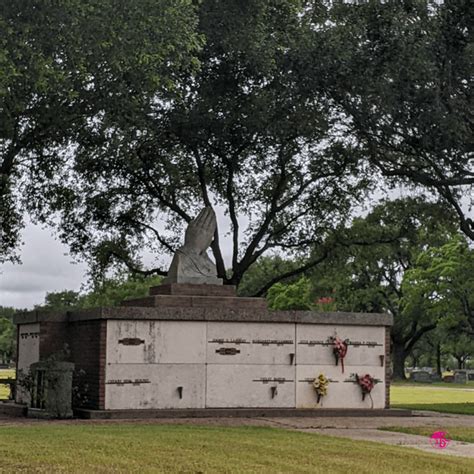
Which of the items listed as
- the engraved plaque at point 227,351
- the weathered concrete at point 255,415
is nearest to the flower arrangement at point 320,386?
the weathered concrete at point 255,415

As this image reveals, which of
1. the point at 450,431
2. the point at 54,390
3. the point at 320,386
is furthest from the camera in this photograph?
the point at 320,386

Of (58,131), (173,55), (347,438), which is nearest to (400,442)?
(347,438)

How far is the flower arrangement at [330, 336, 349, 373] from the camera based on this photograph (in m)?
21.3

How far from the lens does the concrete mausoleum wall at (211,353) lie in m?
19.4

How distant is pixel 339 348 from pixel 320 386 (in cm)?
97

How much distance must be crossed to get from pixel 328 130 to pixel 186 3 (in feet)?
37.1

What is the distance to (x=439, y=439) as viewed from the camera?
1513 centimetres

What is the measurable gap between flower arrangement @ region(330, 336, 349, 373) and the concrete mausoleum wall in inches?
5.1

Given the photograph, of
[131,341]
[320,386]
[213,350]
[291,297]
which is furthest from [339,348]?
[291,297]

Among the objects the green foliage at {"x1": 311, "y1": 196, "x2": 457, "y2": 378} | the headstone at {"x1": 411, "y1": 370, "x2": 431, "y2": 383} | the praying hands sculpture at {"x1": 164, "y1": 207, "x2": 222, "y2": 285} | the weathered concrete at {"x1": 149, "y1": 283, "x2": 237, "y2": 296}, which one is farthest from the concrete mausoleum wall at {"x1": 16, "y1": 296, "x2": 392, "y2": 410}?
the headstone at {"x1": 411, "y1": 370, "x2": 431, "y2": 383}

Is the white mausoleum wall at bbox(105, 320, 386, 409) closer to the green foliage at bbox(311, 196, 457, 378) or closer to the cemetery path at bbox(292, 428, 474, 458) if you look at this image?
the cemetery path at bbox(292, 428, 474, 458)

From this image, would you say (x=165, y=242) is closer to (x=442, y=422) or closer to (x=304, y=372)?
(x=304, y=372)

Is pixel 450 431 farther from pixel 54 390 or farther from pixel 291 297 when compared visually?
pixel 291 297

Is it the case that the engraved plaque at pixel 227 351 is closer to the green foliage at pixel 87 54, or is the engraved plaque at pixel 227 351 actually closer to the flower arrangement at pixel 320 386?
the flower arrangement at pixel 320 386
